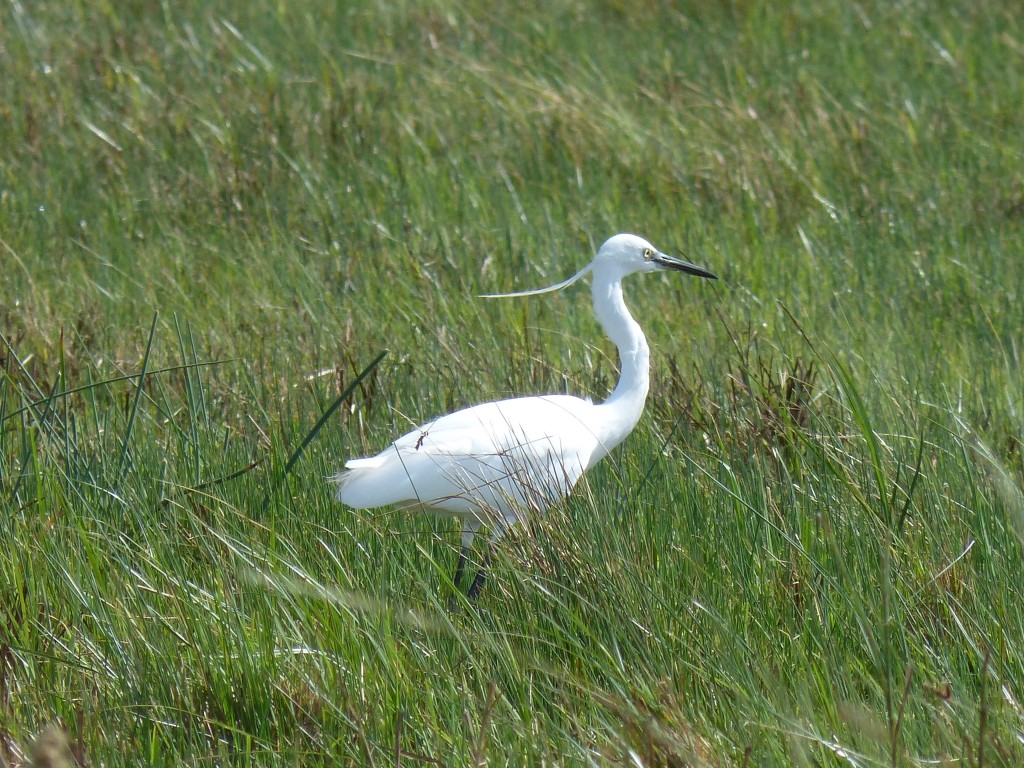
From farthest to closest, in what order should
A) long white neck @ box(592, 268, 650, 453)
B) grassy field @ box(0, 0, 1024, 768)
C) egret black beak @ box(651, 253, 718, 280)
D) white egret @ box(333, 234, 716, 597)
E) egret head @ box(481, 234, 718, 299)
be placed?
1. egret black beak @ box(651, 253, 718, 280)
2. egret head @ box(481, 234, 718, 299)
3. long white neck @ box(592, 268, 650, 453)
4. white egret @ box(333, 234, 716, 597)
5. grassy field @ box(0, 0, 1024, 768)

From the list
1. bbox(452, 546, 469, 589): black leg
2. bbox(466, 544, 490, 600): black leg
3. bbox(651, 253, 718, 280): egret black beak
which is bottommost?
bbox(452, 546, 469, 589): black leg

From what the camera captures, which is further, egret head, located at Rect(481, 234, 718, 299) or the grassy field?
egret head, located at Rect(481, 234, 718, 299)

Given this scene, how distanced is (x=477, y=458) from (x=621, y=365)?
61cm

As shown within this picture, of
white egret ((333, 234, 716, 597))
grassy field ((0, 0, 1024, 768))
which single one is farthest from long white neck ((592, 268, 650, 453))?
grassy field ((0, 0, 1024, 768))

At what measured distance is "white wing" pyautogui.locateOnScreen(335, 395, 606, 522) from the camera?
3.03 metres

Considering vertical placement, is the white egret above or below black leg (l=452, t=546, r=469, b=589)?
above

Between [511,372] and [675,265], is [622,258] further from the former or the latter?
[511,372]

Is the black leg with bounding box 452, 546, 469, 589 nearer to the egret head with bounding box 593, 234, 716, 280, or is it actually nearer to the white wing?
the white wing

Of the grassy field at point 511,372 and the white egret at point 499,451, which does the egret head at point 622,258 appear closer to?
the white egret at point 499,451

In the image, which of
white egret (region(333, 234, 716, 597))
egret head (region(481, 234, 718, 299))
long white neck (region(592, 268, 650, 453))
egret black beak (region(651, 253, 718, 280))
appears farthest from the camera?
egret black beak (region(651, 253, 718, 280))

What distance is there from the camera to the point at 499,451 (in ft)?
10.2

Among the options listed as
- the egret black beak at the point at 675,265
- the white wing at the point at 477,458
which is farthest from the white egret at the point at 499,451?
the egret black beak at the point at 675,265

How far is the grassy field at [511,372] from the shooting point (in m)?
2.25

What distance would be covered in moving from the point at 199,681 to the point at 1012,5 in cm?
719
